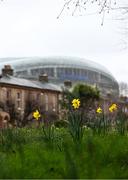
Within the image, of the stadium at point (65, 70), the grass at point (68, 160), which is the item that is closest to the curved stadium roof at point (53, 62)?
the stadium at point (65, 70)

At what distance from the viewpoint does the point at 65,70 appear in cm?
13512

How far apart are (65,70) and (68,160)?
130 metres

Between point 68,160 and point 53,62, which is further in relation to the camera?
point 53,62

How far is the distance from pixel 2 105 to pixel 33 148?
5569 centimetres

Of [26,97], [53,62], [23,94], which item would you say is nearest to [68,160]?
[26,97]

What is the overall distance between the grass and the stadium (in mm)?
118185

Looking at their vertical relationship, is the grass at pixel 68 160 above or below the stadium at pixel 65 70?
below

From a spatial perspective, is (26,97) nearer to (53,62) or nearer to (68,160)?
(53,62)

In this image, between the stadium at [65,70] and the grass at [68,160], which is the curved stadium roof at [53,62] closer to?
the stadium at [65,70]

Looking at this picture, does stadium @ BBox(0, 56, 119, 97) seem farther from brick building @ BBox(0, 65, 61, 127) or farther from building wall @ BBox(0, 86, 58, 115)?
building wall @ BBox(0, 86, 58, 115)

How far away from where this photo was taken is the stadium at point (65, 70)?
130625mm

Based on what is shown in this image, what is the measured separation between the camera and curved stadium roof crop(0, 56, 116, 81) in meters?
132

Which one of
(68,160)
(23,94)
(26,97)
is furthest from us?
(23,94)

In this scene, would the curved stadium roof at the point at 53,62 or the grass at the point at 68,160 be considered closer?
the grass at the point at 68,160
